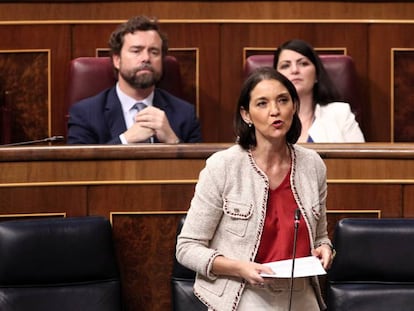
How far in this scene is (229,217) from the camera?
89 centimetres

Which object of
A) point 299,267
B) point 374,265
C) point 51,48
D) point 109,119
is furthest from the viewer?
point 51,48

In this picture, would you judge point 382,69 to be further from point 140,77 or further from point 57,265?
point 57,265

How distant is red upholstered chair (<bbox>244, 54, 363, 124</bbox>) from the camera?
1562 mm

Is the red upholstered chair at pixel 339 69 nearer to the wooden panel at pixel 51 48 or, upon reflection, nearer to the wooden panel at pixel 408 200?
the wooden panel at pixel 51 48

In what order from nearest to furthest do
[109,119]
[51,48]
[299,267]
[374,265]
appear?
[299,267] → [374,265] → [109,119] → [51,48]

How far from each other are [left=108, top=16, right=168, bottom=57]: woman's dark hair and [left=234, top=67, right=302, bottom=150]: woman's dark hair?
614 mm

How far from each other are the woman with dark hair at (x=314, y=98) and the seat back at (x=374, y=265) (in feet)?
1.22

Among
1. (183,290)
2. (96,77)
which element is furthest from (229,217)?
(96,77)

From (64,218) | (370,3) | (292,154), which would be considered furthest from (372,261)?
(370,3)

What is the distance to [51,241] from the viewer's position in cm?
110

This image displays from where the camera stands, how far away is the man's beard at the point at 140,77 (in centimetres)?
149

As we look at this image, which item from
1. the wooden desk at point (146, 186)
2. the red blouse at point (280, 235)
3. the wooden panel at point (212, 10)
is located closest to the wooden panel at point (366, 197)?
the wooden desk at point (146, 186)

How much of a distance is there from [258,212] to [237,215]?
2 cm

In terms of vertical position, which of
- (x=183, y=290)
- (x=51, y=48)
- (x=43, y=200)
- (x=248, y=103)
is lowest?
(x=183, y=290)
